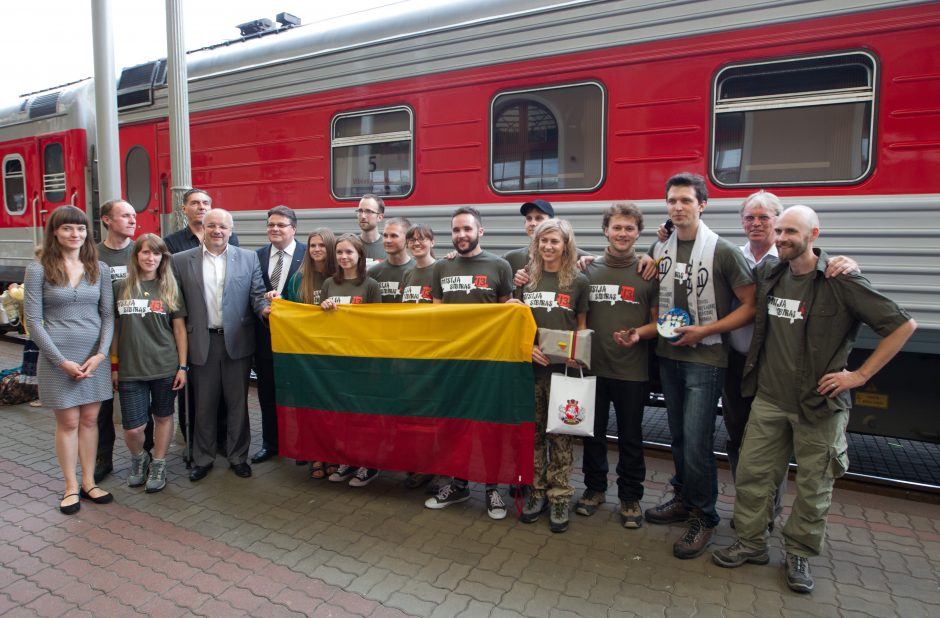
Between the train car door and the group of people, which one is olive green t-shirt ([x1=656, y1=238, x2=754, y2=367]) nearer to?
the group of people

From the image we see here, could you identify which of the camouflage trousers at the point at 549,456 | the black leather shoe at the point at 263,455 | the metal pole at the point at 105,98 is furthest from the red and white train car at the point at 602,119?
the black leather shoe at the point at 263,455

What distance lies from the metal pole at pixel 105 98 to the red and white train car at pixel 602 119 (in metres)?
0.84

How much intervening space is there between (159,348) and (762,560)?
12.8ft

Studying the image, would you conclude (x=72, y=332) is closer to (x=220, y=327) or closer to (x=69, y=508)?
(x=220, y=327)

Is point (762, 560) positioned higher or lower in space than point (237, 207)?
lower

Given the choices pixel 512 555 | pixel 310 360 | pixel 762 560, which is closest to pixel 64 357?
pixel 310 360

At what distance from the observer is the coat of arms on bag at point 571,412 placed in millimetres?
3551

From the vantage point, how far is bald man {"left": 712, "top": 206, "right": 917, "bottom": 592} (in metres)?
2.96

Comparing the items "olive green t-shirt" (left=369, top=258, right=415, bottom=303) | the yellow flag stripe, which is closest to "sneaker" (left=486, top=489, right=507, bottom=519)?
the yellow flag stripe

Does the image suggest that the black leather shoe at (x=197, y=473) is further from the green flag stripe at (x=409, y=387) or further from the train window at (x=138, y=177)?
the train window at (x=138, y=177)

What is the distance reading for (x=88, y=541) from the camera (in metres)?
3.67

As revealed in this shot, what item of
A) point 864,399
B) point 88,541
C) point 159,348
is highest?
point 159,348

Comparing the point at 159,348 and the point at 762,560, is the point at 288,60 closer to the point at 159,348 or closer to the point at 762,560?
the point at 159,348

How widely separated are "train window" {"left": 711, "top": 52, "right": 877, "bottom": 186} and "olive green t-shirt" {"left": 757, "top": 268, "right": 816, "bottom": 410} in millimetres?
1297
